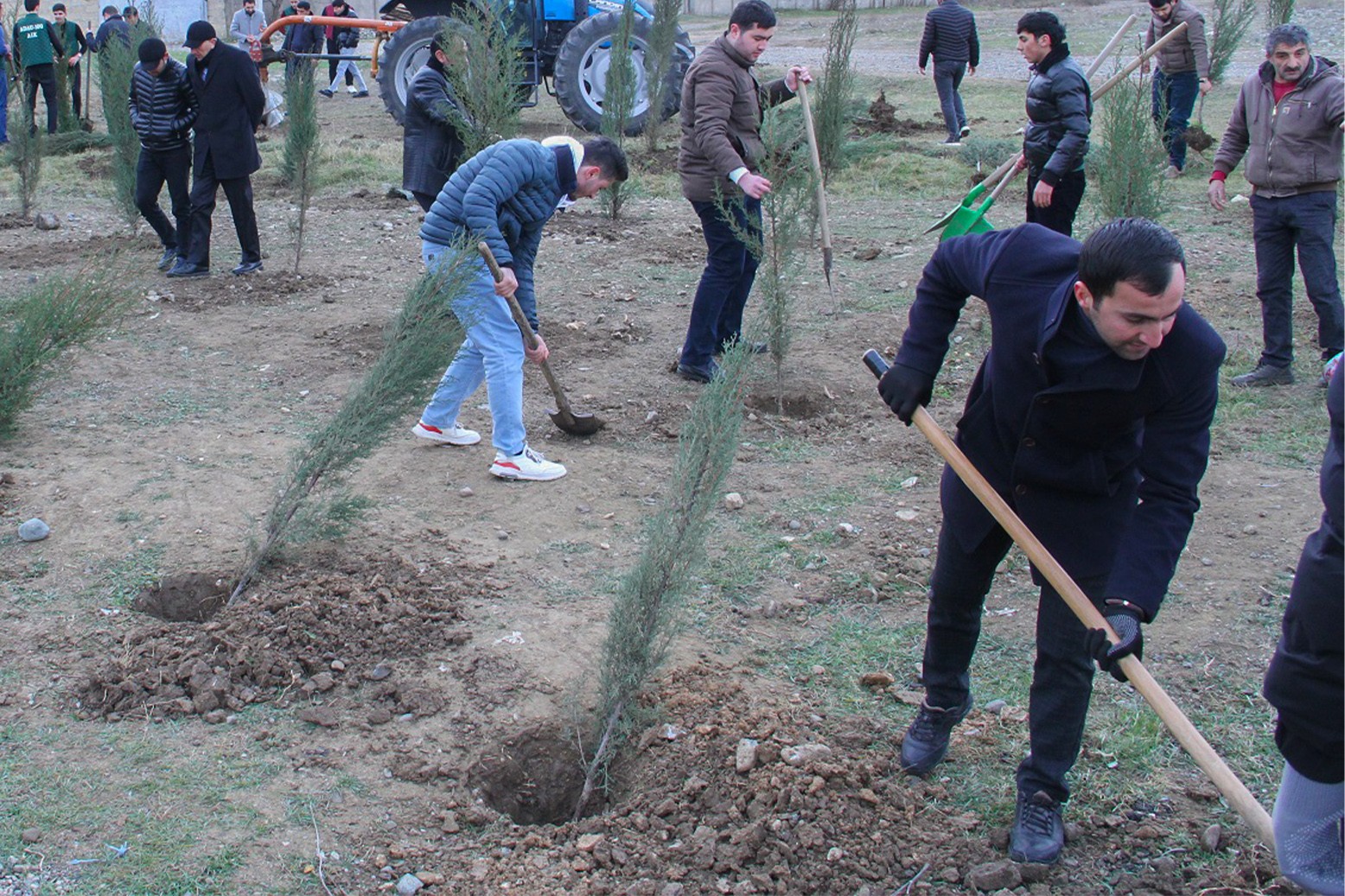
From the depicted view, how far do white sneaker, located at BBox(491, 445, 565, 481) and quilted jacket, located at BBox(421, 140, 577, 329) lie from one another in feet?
2.66

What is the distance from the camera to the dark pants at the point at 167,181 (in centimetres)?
834

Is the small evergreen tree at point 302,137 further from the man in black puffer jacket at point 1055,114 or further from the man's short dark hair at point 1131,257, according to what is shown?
the man's short dark hair at point 1131,257

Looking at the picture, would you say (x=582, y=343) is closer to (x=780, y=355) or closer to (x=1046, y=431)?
(x=780, y=355)

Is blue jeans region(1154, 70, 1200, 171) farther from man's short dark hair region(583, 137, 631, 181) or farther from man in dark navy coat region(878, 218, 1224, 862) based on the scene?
man in dark navy coat region(878, 218, 1224, 862)

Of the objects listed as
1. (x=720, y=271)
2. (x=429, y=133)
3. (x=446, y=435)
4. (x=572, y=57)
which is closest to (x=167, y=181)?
(x=429, y=133)

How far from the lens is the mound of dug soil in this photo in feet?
11.8

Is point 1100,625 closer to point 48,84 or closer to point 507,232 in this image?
point 507,232

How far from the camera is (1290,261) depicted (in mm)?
6324

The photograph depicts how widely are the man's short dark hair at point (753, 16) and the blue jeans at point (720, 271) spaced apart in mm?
817

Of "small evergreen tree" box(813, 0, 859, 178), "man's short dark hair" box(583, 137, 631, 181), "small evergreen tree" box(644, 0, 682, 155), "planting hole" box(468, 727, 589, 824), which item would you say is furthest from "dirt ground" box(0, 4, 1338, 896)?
"small evergreen tree" box(644, 0, 682, 155)

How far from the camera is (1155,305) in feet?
7.95

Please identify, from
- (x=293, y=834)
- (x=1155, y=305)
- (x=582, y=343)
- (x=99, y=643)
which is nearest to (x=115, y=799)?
(x=293, y=834)

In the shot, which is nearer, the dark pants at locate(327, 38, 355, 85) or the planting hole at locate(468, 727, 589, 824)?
the planting hole at locate(468, 727, 589, 824)

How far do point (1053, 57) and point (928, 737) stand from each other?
4.49 metres
